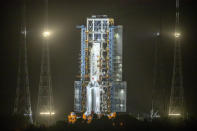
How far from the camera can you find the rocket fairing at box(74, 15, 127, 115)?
2484 centimetres

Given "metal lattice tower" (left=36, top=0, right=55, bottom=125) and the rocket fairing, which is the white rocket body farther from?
"metal lattice tower" (left=36, top=0, right=55, bottom=125)

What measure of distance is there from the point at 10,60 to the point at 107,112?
22.7 ft

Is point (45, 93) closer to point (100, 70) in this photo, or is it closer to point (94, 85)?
point (94, 85)

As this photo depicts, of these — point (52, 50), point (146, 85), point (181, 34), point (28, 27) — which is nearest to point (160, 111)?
point (146, 85)

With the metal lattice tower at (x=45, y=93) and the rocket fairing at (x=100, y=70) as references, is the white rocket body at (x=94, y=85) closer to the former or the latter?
the rocket fairing at (x=100, y=70)

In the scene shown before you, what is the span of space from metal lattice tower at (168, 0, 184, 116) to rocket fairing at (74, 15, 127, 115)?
10.6ft

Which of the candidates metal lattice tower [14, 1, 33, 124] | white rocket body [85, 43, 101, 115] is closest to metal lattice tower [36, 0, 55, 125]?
metal lattice tower [14, 1, 33, 124]

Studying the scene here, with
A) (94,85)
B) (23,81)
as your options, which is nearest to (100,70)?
(94,85)

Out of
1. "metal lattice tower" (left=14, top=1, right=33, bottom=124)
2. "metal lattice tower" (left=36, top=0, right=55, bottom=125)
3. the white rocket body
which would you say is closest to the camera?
"metal lattice tower" (left=14, top=1, right=33, bottom=124)

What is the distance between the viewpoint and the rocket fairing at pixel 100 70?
81.5ft

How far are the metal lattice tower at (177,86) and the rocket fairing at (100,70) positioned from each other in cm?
324

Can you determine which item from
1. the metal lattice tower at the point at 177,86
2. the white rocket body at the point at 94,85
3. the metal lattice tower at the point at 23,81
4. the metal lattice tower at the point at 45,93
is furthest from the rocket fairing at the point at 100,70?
the metal lattice tower at the point at 23,81

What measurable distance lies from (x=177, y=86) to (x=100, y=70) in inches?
193

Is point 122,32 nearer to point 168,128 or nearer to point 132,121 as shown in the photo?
point 132,121
